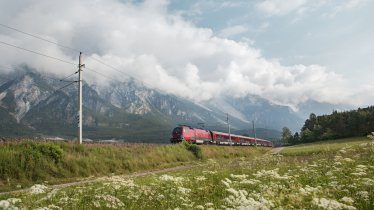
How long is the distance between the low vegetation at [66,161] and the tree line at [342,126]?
311 ft

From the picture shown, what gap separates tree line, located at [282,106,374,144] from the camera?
127 m

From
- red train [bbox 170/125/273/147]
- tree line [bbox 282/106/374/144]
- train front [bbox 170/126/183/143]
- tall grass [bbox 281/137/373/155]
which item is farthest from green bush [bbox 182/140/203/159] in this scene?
tree line [bbox 282/106/374/144]

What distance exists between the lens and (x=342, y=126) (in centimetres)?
13450

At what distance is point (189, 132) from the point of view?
6856cm

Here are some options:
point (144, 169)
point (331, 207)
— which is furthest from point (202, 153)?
point (331, 207)

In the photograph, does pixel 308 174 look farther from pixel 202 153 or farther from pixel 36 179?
pixel 202 153

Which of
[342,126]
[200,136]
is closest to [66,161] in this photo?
[200,136]

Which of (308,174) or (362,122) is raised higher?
(362,122)

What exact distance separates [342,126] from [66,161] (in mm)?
126054

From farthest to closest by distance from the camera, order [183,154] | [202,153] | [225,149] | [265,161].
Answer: [225,149] < [202,153] < [183,154] < [265,161]

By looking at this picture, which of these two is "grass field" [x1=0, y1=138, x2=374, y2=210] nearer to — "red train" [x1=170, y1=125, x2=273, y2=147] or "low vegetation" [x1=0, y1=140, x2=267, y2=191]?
"low vegetation" [x1=0, y1=140, x2=267, y2=191]

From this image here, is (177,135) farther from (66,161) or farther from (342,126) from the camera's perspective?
(342,126)

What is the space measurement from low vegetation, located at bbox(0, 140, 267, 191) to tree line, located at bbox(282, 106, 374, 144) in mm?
94817

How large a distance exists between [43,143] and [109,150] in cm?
784
